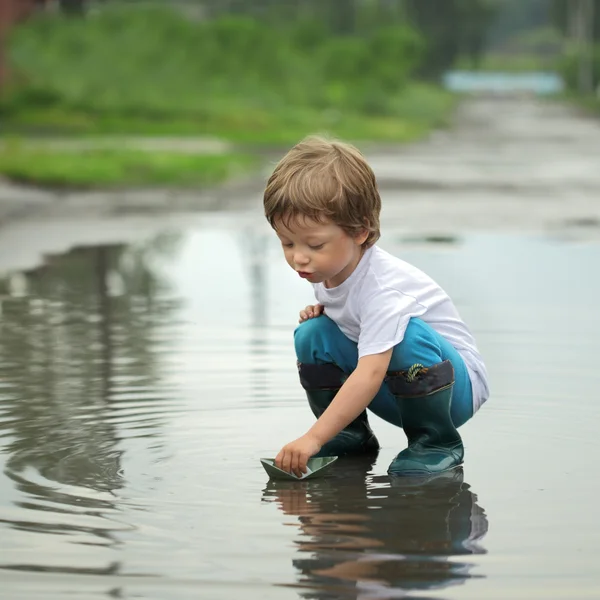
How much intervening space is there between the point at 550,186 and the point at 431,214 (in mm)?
4608

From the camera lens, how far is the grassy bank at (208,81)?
38.0 meters

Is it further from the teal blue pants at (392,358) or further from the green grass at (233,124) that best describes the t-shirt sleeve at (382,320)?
the green grass at (233,124)

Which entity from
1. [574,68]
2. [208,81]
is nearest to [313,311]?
[208,81]

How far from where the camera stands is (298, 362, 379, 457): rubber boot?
5.42m

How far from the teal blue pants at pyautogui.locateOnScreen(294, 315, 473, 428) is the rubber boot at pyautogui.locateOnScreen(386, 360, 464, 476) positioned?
4cm

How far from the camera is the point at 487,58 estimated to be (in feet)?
423

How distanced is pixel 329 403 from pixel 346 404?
48 cm

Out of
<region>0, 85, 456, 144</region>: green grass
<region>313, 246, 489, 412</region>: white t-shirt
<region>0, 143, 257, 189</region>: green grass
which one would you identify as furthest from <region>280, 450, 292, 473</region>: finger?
<region>0, 85, 456, 144</region>: green grass

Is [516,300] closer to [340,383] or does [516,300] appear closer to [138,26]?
[340,383]

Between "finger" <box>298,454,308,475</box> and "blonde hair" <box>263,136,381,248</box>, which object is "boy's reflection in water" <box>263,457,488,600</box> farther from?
"blonde hair" <box>263,136,381,248</box>

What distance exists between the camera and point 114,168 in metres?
21.5

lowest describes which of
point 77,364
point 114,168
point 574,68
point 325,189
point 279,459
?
point 574,68

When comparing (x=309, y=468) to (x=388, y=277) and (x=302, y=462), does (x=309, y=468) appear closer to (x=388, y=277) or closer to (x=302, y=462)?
(x=302, y=462)

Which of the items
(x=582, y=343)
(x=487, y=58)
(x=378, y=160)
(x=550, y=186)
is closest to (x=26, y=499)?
(x=582, y=343)
